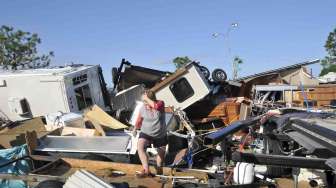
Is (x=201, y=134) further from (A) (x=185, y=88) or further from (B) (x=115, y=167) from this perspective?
(B) (x=115, y=167)

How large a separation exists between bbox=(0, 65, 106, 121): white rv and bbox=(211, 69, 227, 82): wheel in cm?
524

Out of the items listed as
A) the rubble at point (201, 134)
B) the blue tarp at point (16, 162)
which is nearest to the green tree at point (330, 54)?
the rubble at point (201, 134)

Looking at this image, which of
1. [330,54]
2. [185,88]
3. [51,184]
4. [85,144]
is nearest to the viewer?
[51,184]

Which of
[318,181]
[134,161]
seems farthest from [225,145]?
[134,161]

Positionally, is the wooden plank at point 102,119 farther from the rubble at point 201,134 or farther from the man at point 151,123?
the man at point 151,123

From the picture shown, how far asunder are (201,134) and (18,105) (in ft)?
17.3

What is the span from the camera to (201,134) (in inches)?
474

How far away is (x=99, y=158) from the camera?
919 centimetres

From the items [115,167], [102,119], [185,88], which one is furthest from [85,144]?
[185,88]

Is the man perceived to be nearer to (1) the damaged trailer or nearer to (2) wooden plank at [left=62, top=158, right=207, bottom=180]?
(2) wooden plank at [left=62, top=158, right=207, bottom=180]

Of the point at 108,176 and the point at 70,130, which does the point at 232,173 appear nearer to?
the point at 108,176

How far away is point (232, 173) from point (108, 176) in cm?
207

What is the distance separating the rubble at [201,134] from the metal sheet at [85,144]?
0.8 inches

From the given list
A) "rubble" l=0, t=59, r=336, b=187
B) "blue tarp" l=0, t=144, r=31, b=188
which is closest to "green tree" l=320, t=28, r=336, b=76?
"rubble" l=0, t=59, r=336, b=187
